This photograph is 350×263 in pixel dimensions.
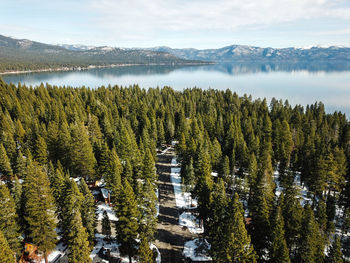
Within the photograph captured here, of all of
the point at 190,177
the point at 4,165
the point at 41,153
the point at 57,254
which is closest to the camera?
the point at 57,254

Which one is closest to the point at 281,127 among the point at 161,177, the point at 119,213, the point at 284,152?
the point at 284,152

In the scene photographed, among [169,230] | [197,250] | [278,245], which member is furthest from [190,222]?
[278,245]

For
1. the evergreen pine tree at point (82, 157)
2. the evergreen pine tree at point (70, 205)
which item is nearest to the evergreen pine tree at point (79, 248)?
the evergreen pine tree at point (70, 205)

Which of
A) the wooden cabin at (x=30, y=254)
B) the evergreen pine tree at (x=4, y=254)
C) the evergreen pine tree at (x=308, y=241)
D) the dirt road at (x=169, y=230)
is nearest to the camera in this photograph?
the evergreen pine tree at (x=4, y=254)

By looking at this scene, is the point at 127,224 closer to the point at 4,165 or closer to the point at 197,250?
the point at 197,250

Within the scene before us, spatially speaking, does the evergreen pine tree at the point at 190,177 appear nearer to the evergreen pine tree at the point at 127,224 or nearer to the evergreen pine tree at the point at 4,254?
the evergreen pine tree at the point at 127,224

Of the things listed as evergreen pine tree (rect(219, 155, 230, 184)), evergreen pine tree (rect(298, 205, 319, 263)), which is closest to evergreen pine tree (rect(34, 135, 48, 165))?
evergreen pine tree (rect(219, 155, 230, 184))
